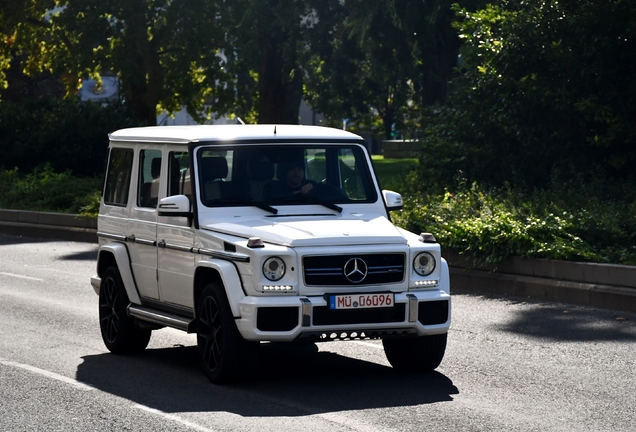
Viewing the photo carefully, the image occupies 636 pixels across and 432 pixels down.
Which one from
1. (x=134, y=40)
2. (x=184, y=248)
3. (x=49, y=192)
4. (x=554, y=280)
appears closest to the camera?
(x=184, y=248)

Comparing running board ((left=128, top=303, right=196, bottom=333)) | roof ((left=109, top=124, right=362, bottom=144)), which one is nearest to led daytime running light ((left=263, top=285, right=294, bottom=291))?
running board ((left=128, top=303, right=196, bottom=333))

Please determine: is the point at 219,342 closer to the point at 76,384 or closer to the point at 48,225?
the point at 76,384

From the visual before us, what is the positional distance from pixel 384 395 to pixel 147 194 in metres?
3.05

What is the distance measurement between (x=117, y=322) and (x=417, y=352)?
109 inches

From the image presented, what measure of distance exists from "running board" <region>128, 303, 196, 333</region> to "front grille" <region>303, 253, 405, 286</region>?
121 centimetres

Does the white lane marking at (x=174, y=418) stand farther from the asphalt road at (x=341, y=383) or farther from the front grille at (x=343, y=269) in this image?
the front grille at (x=343, y=269)

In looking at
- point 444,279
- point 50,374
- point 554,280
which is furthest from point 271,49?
point 444,279

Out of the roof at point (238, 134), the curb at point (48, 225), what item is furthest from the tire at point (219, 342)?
the curb at point (48, 225)

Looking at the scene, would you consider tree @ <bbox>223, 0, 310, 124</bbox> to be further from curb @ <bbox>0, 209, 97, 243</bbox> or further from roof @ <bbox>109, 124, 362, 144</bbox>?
roof @ <bbox>109, 124, 362, 144</bbox>

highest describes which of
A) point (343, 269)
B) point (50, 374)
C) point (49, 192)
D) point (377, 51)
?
point (377, 51)

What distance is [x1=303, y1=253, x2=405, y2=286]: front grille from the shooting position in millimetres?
8617

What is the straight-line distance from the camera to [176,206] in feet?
31.0

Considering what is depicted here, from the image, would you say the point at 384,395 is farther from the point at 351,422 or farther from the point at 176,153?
the point at 176,153

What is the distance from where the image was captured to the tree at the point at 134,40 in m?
36.9
